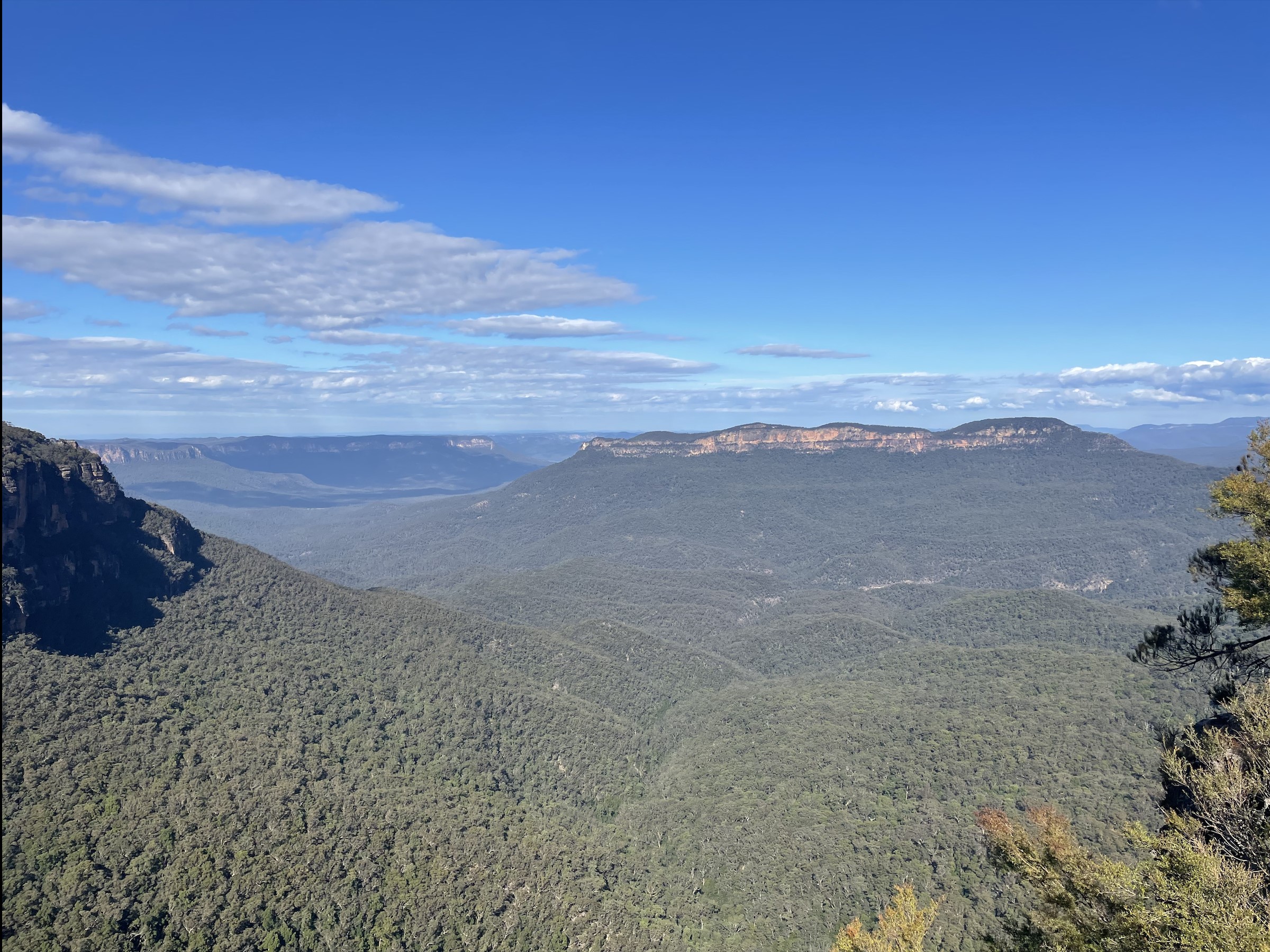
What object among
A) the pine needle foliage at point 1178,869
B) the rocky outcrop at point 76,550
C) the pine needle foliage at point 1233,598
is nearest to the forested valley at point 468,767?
the rocky outcrop at point 76,550

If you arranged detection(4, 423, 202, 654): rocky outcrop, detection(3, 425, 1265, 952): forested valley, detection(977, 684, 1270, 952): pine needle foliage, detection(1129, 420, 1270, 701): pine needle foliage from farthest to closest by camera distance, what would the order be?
detection(4, 423, 202, 654): rocky outcrop < detection(3, 425, 1265, 952): forested valley < detection(1129, 420, 1270, 701): pine needle foliage < detection(977, 684, 1270, 952): pine needle foliage

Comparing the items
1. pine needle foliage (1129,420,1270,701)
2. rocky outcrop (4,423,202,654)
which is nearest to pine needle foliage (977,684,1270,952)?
pine needle foliage (1129,420,1270,701)

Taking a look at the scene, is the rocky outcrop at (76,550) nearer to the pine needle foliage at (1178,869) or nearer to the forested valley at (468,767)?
the forested valley at (468,767)

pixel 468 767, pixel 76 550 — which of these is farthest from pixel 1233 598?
pixel 76 550

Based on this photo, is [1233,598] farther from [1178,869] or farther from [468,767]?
[468,767]

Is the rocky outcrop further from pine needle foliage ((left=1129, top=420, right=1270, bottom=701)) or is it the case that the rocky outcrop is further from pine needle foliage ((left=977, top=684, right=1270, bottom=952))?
pine needle foliage ((left=1129, top=420, right=1270, bottom=701))

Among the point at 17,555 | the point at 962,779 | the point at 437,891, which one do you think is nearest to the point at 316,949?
the point at 437,891

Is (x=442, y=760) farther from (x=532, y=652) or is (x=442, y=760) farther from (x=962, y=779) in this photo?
(x=962, y=779)

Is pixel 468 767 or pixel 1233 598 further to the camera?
pixel 468 767
